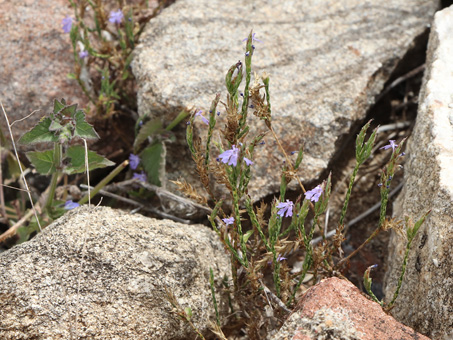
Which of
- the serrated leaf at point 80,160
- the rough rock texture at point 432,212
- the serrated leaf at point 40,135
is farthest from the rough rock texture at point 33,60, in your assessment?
the rough rock texture at point 432,212

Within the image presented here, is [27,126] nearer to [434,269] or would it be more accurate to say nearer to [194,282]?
[194,282]

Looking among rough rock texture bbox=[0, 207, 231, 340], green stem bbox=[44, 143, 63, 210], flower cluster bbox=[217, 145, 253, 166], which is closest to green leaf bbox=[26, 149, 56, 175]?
green stem bbox=[44, 143, 63, 210]

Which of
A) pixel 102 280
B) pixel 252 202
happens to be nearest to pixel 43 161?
pixel 102 280

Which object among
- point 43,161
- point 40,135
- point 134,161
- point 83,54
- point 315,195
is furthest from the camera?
point 83,54

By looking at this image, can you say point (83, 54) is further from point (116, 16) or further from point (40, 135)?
point (40, 135)

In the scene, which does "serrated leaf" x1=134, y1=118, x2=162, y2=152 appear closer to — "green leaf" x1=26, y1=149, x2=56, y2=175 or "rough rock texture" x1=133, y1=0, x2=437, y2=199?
"rough rock texture" x1=133, y1=0, x2=437, y2=199

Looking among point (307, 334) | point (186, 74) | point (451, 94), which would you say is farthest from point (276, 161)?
point (307, 334)
